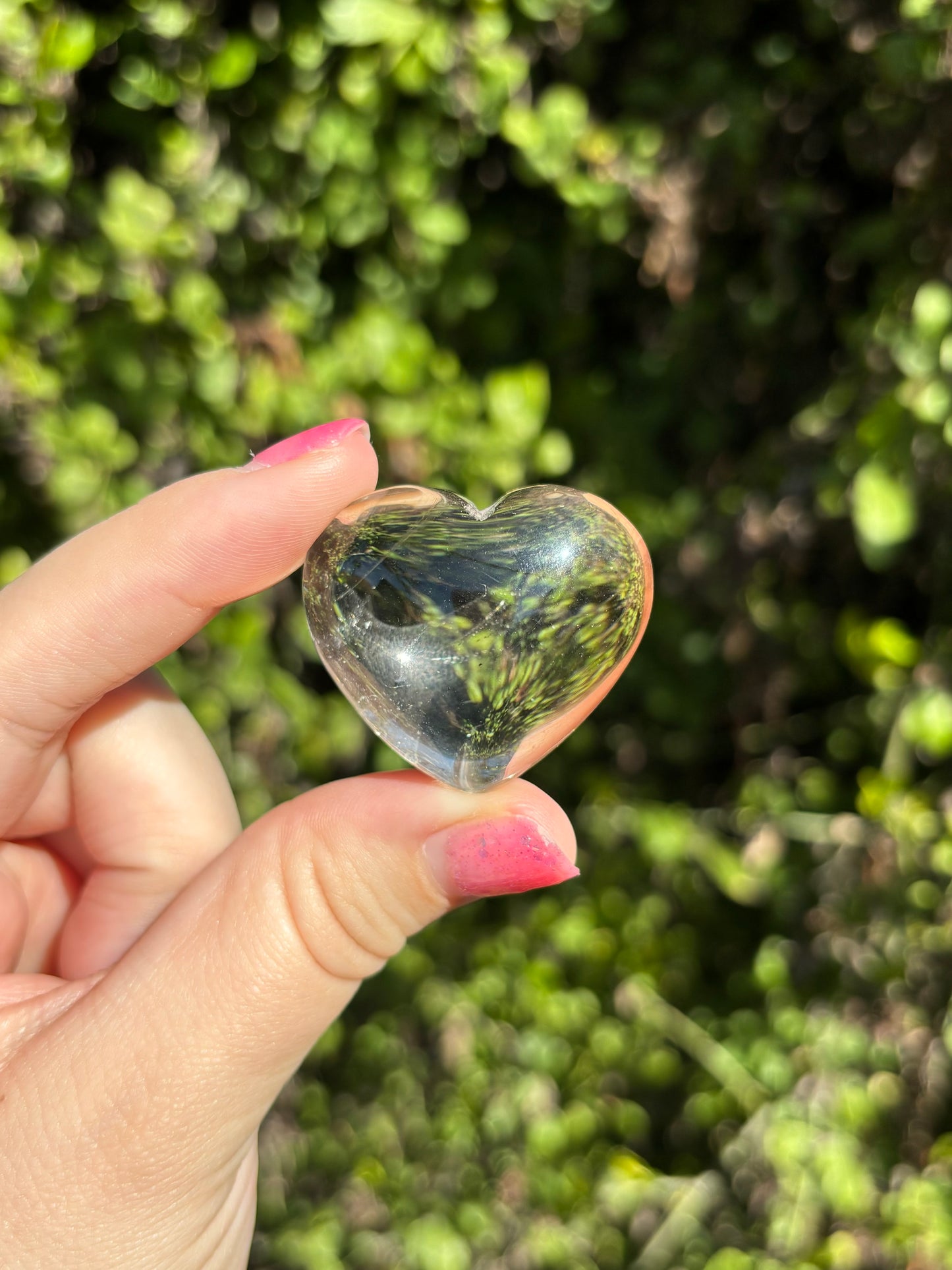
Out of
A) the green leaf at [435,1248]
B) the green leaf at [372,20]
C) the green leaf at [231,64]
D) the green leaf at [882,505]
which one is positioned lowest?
the green leaf at [435,1248]

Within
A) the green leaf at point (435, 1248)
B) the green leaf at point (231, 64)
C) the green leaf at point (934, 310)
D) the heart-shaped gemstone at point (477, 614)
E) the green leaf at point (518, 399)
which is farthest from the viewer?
the green leaf at point (435, 1248)

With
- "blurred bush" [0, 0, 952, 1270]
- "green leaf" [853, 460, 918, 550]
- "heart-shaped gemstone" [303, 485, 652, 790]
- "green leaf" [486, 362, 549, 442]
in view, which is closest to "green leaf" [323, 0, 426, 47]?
"blurred bush" [0, 0, 952, 1270]

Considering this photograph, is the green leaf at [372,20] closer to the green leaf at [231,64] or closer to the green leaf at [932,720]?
the green leaf at [231,64]

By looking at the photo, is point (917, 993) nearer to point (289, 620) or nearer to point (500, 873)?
point (500, 873)

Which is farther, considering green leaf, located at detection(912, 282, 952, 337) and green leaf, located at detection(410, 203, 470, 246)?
green leaf, located at detection(410, 203, 470, 246)

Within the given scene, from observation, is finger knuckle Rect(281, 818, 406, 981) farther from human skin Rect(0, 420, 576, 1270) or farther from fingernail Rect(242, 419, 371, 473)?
fingernail Rect(242, 419, 371, 473)

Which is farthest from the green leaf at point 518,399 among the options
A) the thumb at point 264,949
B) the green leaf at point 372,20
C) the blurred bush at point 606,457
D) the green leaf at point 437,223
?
the thumb at point 264,949
